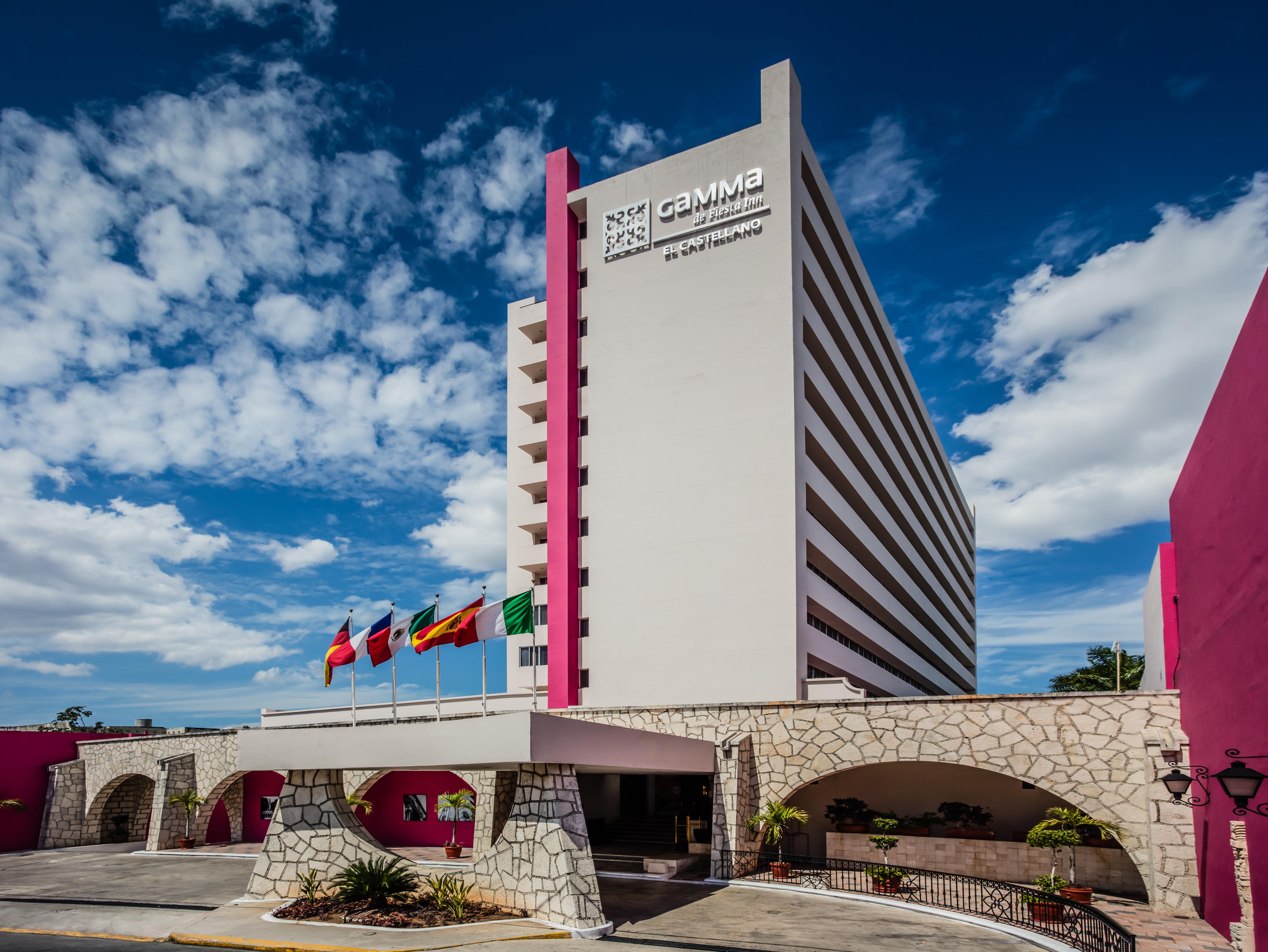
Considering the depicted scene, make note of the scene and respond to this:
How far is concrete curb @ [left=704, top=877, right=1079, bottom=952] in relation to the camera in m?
17.5

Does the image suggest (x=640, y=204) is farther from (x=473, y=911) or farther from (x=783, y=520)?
(x=473, y=911)

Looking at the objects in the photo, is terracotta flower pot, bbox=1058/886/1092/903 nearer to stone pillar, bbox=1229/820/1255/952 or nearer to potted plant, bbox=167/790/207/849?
stone pillar, bbox=1229/820/1255/952

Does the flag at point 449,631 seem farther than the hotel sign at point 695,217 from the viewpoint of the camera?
No

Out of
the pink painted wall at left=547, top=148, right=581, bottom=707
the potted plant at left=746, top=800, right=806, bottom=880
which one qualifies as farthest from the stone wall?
the pink painted wall at left=547, top=148, right=581, bottom=707

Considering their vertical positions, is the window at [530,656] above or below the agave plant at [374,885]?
above

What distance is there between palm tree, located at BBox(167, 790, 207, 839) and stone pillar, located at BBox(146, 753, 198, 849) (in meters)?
0.07

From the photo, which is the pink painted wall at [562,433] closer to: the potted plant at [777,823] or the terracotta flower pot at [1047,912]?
the potted plant at [777,823]

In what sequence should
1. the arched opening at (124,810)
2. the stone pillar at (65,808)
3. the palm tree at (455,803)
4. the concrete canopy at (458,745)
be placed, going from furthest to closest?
the arched opening at (124,810) → the stone pillar at (65,808) → the palm tree at (455,803) → the concrete canopy at (458,745)

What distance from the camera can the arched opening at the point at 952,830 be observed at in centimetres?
2458

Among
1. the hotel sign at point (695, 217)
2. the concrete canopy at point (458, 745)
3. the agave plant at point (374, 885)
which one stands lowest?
the agave plant at point (374, 885)

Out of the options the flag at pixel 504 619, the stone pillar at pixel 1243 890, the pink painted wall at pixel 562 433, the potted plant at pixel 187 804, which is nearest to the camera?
the stone pillar at pixel 1243 890

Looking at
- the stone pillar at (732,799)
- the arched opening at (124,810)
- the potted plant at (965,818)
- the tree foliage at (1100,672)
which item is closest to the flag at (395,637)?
the stone pillar at (732,799)

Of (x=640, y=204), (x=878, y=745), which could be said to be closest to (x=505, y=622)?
(x=878, y=745)

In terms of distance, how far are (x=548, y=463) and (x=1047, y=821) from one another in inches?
899
